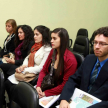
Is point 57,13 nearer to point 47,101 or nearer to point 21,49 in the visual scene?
point 21,49

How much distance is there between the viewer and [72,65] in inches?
55.0

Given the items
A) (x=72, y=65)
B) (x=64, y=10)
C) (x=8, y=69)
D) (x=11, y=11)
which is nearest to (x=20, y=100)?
(x=72, y=65)

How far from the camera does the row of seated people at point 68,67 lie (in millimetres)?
1045

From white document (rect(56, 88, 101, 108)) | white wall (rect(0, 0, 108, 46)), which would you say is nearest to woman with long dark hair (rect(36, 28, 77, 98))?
white document (rect(56, 88, 101, 108))

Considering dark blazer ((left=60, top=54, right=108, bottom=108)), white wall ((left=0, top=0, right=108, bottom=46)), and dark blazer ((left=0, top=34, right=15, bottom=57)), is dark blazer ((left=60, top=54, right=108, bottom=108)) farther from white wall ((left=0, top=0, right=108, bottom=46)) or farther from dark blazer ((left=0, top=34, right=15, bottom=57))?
white wall ((left=0, top=0, right=108, bottom=46))

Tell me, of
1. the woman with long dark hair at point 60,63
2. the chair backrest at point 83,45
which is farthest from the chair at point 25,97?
the chair backrest at point 83,45

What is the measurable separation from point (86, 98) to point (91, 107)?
89 mm

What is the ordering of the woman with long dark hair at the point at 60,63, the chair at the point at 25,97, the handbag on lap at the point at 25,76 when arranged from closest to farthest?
the chair at the point at 25,97 < the woman with long dark hair at the point at 60,63 < the handbag on lap at the point at 25,76

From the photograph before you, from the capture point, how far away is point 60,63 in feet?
4.74

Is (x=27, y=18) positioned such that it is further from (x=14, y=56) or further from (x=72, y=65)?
(x=72, y=65)

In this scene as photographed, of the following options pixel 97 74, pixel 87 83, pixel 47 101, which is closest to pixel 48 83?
pixel 47 101

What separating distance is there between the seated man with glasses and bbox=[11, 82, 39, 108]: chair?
306mm

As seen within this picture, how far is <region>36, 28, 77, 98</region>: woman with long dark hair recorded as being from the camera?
4.61 feet

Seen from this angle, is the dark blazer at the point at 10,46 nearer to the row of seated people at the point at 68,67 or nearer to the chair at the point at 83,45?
the row of seated people at the point at 68,67
